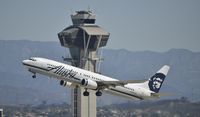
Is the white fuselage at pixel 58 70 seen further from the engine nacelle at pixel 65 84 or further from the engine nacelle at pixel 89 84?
the engine nacelle at pixel 65 84

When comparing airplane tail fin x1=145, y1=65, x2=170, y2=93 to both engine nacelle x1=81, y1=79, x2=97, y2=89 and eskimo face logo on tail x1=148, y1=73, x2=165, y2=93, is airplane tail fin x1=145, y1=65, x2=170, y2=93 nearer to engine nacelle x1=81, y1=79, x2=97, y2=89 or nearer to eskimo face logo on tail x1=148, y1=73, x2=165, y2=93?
eskimo face logo on tail x1=148, y1=73, x2=165, y2=93

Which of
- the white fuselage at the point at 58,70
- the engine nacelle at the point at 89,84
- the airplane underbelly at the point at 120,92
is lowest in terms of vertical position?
the airplane underbelly at the point at 120,92

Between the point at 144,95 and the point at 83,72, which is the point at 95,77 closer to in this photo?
the point at 83,72

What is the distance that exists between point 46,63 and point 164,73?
3381 centimetres

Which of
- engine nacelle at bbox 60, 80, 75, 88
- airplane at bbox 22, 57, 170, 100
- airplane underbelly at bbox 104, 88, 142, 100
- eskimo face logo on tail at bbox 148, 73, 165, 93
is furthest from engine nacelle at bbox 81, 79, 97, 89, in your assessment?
eskimo face logo on tail at bbox 148, 73, 165, 93

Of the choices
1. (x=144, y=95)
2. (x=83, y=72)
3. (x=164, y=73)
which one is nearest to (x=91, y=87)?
(x=83, y=72)

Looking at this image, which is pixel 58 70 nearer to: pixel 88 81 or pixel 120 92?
pixel 88 81

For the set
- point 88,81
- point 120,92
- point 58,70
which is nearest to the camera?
point 58,70

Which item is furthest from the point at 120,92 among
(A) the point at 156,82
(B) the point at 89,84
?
(A) the point at 156,82

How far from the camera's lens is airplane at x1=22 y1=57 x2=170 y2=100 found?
136875 mm

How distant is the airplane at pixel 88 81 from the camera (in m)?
137

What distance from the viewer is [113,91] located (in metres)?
150

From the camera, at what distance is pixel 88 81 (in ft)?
458

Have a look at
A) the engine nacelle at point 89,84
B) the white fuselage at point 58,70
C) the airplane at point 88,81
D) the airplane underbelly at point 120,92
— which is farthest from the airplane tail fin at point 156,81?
the engine nacelle at point 89,84
